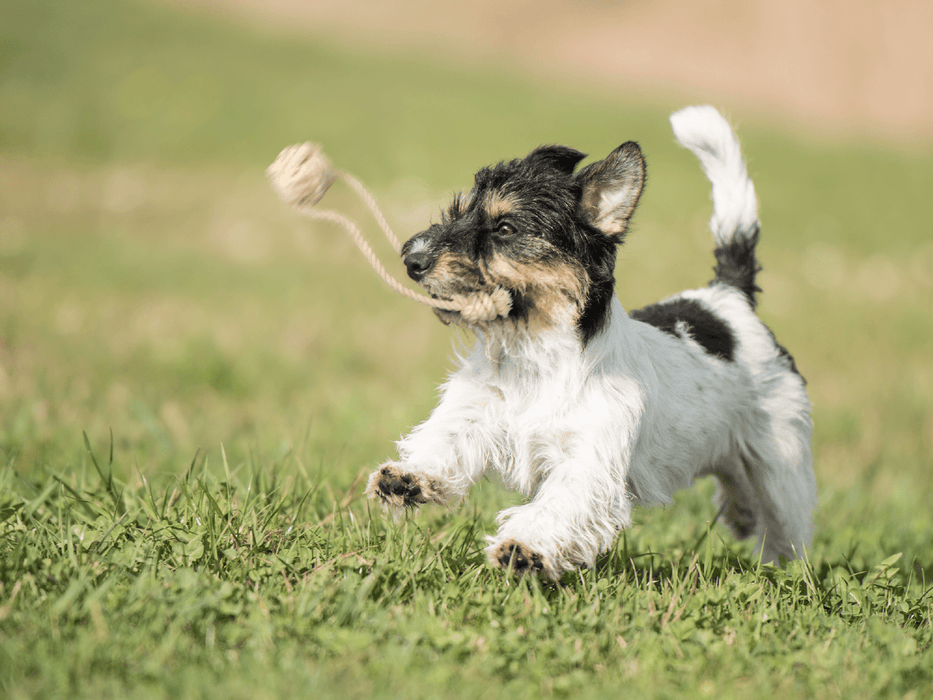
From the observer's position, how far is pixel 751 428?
390cm

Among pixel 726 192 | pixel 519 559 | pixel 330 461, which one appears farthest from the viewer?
pixel 330 461

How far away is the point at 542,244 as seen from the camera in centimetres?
295

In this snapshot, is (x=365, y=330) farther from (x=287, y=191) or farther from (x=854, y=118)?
(x=854, y=118)

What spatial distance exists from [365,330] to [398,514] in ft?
18.8

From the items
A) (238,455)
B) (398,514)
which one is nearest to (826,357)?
(238,455)

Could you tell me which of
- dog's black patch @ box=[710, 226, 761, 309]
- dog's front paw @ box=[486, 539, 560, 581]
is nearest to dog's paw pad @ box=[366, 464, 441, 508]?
dog's front paw @ box=[486, 539, 560, 581]

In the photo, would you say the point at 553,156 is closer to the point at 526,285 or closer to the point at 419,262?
the point at 526,285

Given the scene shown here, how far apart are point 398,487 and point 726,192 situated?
2.57m

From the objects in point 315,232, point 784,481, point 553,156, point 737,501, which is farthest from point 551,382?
point 315,232

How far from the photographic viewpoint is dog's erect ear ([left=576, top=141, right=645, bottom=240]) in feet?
9.80

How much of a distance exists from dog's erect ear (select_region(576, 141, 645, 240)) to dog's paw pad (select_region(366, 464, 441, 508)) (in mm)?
1199

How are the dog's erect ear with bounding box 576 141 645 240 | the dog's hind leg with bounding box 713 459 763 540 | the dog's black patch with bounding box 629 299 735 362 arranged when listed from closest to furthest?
the dog's erect ear with bounding box 576 141 645 240 < the dog's black patch with bounding box 629 299 735 362 < the dog's hind leg with bounding box 713 459 763 540

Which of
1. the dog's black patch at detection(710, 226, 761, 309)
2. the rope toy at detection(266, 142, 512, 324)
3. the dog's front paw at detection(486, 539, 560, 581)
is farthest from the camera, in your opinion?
the dog's black patch at detection(710, 226, 761, 309)

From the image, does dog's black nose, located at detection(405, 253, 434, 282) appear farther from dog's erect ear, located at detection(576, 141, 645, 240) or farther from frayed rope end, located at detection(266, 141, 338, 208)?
dog's erect ear, located at detection(576, 141, 645, 240)
